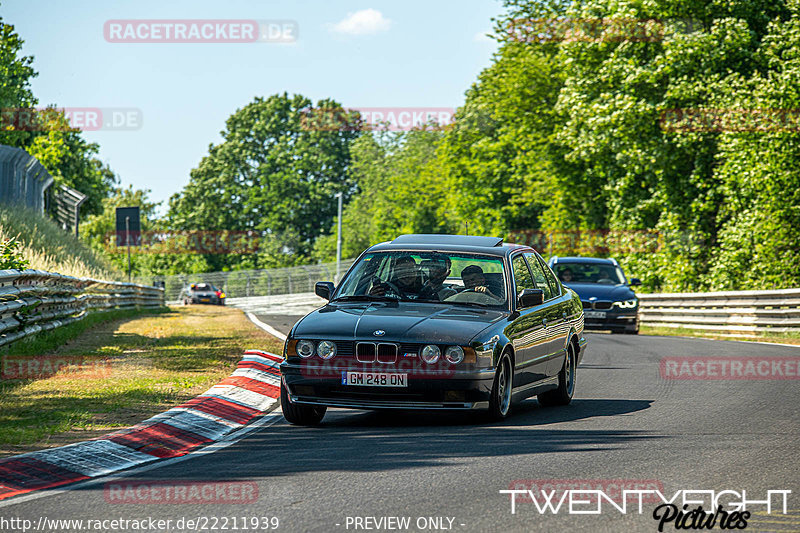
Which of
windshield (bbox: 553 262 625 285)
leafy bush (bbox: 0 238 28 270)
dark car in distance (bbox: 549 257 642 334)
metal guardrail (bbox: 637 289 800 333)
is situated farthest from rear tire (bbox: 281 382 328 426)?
windshield (bbox: 553 262 625 285)

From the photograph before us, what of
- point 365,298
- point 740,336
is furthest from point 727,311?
point 365,298

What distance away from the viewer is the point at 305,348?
893 cm

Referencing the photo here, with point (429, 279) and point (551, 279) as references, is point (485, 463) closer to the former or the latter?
point (429, 279)

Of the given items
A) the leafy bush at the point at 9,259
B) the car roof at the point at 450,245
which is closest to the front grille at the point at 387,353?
the car roof at the point at 450,245

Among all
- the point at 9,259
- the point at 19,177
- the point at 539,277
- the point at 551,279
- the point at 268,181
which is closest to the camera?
the point at 539,277

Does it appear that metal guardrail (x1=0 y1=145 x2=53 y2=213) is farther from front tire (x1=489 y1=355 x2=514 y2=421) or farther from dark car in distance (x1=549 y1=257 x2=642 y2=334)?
front tire (x1=489 y1=355 x2=514 y2=421)

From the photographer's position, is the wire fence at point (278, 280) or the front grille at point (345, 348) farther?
the wire fence at point (278, 280)

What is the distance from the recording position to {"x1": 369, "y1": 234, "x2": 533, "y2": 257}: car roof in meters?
10.4

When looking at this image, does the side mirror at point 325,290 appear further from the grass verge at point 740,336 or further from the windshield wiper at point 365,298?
the grass verge at point 740,336

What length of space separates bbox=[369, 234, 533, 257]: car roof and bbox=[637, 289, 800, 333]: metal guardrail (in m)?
13.3

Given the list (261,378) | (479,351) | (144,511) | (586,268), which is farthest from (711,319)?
(144,511)

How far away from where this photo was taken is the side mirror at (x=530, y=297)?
9.74 meters

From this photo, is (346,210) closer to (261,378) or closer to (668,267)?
(668,267)

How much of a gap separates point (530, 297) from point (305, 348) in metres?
2.16
